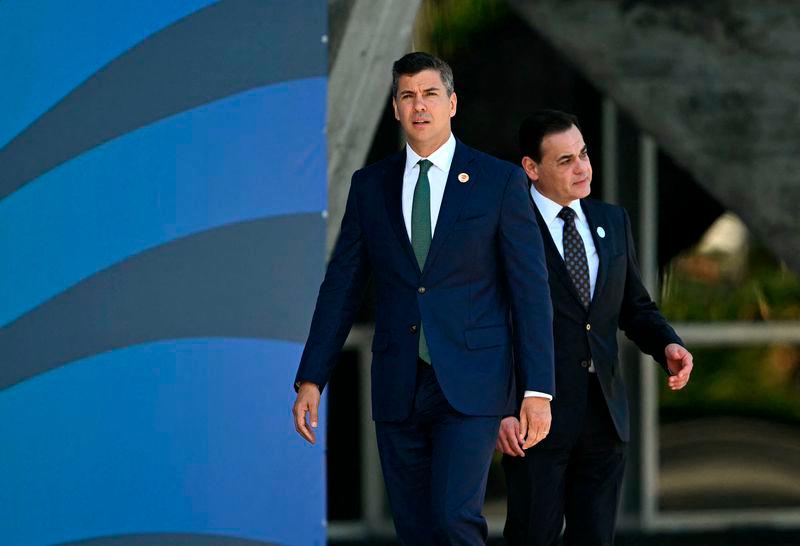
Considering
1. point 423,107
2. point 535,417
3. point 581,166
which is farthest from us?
point 581,166

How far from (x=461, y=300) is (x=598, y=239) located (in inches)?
30.2

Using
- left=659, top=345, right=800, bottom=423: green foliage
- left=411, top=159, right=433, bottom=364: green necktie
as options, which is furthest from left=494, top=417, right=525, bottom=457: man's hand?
left=659, top=345, right=800, bottom=423: green foliage

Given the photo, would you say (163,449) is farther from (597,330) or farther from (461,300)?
(597,330)

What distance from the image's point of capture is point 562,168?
500 cm

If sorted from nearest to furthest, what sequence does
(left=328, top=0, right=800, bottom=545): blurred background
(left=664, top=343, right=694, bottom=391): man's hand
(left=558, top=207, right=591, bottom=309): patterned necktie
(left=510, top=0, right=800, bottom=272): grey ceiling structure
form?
(left=664, top=343, right=694, bottom=391): man's hand
(left=558, top=207, right=591, bottom=309): patterned necktie
(left=510, top=0, right=800, bottom=272): grey ceiling structure
(left=328, top=0, right=800, bottom=545): blurred background

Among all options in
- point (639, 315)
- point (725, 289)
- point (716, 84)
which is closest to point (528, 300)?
point (639, 315)

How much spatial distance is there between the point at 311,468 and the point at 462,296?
119 cm

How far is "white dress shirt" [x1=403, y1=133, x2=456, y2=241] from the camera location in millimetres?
4492

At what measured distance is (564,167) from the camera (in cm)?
500

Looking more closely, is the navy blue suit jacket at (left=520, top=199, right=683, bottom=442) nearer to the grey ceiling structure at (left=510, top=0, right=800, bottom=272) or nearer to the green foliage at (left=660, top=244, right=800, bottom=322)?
the grey ceiling structure at (left=510, top=0, right=800, bottom=272)

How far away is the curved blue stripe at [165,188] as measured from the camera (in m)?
5.14

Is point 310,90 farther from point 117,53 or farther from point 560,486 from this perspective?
point 560,486

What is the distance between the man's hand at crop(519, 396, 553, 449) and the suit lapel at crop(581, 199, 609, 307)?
712mm

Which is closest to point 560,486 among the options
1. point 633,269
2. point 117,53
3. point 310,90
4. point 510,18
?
point 633,269
